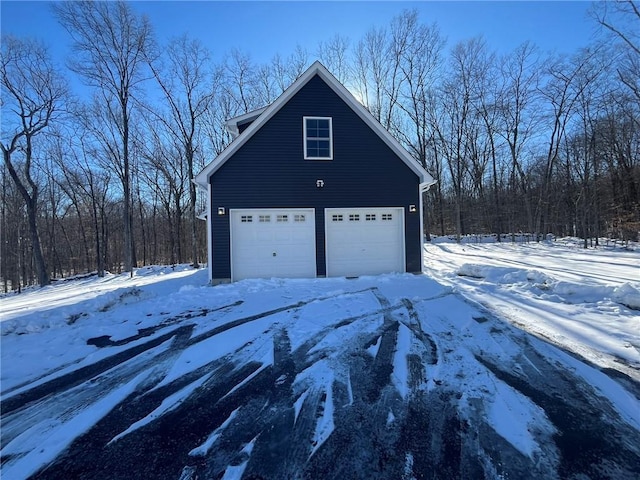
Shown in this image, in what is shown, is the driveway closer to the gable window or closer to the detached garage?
the detached garage

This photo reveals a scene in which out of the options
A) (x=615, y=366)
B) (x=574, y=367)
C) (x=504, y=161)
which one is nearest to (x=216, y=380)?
(x=574, y=367)

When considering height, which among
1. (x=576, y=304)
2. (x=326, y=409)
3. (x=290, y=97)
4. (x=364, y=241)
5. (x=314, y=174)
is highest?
(x=290, y=97)

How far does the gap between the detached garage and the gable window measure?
0.11 ft

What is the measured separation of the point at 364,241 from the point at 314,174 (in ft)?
9.36

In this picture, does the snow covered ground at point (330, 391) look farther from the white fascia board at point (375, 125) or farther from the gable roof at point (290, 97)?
the white fascia board at point (375, 125)

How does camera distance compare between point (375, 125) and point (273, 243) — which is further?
point (375, 125)

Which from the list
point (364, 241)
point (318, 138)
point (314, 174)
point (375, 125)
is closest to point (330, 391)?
point (364, 241)

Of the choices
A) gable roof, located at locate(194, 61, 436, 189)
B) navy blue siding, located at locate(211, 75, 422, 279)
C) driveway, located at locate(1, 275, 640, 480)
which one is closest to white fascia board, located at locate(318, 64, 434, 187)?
gable roof, located at locate(194, 61, 436, 189)

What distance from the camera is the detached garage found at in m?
10.1

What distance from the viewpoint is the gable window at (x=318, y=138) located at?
34.4 ft

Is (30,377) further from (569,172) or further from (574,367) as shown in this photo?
(569,172)

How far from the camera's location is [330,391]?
10.4 ft

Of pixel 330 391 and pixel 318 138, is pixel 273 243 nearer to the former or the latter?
pixel 318 138

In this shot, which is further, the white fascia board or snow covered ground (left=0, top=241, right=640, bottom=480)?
the white fascia board
